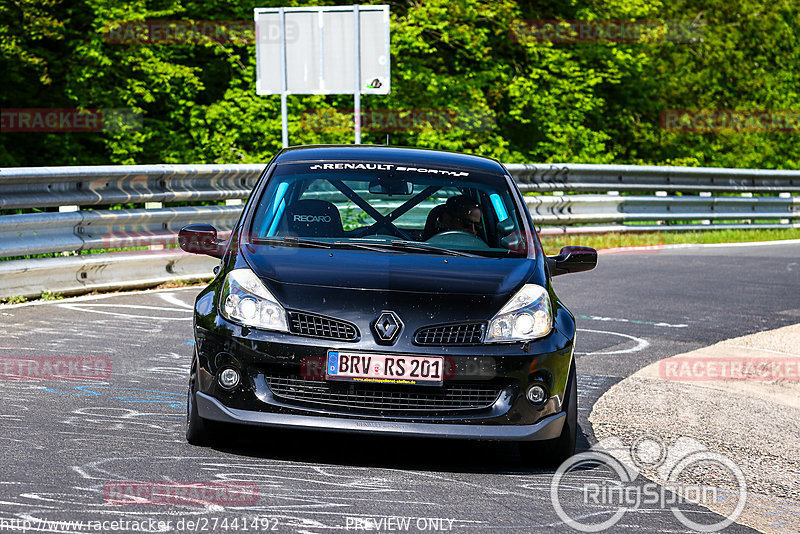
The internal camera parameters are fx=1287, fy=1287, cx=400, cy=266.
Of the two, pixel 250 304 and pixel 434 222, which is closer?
pixel 250 304

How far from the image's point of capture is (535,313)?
18.5ft

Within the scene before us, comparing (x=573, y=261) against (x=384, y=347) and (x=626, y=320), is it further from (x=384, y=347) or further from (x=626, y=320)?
(x=626, y=320)

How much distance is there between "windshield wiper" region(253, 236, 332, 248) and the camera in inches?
240

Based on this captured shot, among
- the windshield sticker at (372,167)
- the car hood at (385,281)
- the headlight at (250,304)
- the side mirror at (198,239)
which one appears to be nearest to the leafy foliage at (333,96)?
the windshield sticker at (372,167)

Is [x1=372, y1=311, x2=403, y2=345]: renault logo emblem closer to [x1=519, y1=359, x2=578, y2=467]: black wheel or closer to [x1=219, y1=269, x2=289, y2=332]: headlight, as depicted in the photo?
[x1=219, y1=269, x2=289, y2=332]: headlight

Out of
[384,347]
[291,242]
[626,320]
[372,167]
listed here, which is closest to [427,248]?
[291,242]

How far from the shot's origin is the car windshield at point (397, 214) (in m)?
6.27

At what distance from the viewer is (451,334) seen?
5375 millimetres

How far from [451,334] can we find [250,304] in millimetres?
867

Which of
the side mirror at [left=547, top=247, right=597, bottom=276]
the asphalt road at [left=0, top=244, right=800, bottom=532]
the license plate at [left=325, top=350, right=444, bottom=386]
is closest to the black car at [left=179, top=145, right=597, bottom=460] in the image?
the license plate at [left=325, top=350, right=444, bottom=386]

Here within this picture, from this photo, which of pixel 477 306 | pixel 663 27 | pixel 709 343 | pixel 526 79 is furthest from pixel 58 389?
pixel 663 27

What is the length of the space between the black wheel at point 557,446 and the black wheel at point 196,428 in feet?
4.48

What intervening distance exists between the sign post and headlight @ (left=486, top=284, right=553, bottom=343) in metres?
13.6

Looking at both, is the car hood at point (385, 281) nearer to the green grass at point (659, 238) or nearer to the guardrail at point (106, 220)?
the guardrail at point (106, 220)
